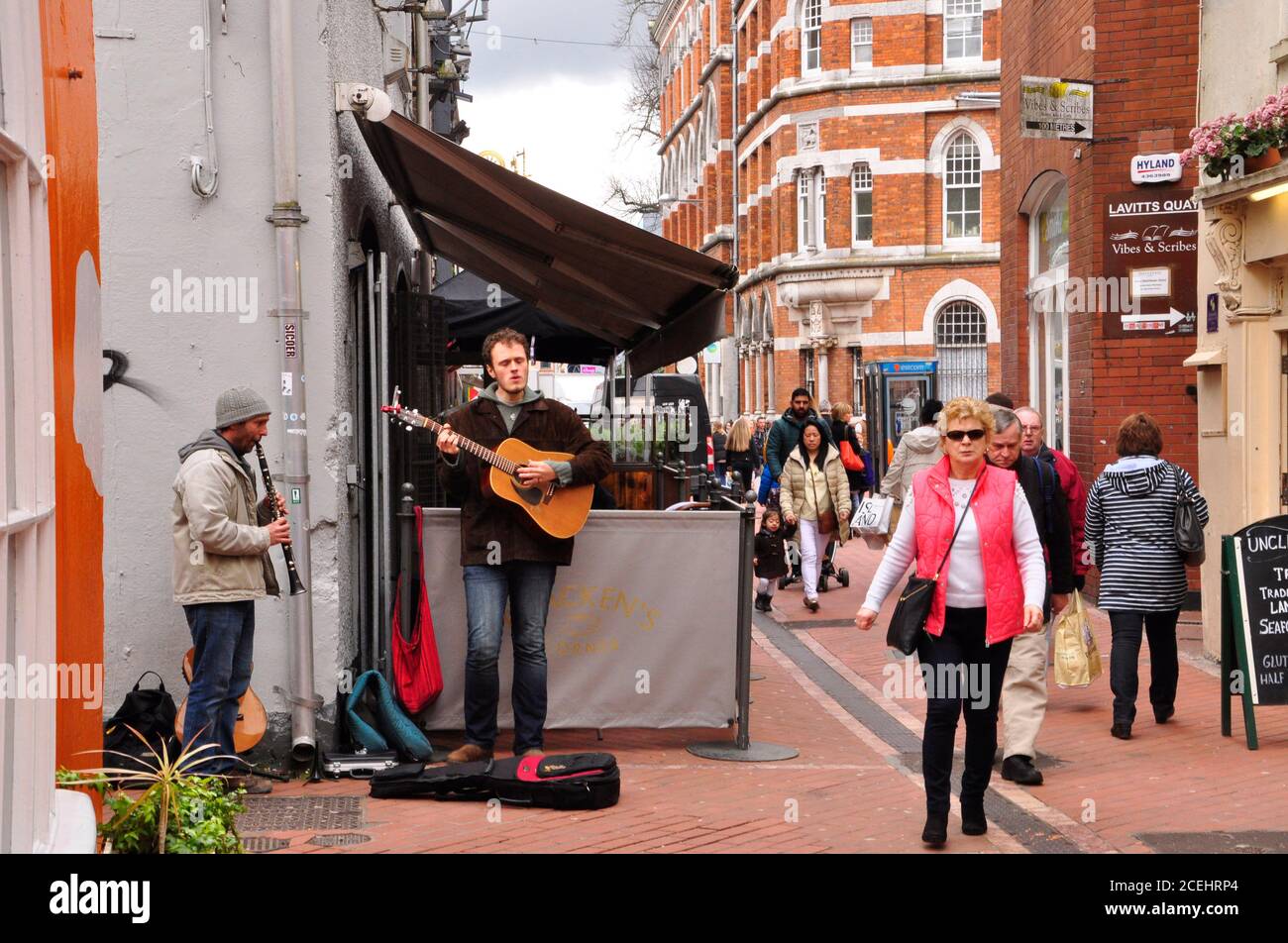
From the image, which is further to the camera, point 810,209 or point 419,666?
point 810,209

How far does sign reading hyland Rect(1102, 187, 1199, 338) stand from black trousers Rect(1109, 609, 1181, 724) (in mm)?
5879

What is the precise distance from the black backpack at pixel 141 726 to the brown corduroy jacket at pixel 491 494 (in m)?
1.60

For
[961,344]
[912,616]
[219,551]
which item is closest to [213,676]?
[219,551]

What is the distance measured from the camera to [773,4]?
4638 centimetres

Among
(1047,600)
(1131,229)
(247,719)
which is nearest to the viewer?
(247,719)

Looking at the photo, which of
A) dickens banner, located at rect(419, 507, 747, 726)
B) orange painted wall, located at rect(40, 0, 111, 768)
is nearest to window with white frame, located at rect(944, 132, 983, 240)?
dickens banner, located at rect(419, 507, 747, 726)

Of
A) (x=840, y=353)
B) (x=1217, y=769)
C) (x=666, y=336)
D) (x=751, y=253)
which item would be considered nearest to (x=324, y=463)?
(x=666, y=336)

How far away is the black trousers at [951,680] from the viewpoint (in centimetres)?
645

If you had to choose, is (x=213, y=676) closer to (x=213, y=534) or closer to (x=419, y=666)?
(x=213, y=534)

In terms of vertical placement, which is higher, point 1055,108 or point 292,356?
point 1055,108

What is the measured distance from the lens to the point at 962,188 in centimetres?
4225

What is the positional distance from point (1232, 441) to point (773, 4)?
123 ft

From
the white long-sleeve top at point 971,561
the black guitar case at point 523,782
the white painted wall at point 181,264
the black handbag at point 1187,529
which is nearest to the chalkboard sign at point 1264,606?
the black handbag at point 1187,529

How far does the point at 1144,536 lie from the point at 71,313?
698 cm
